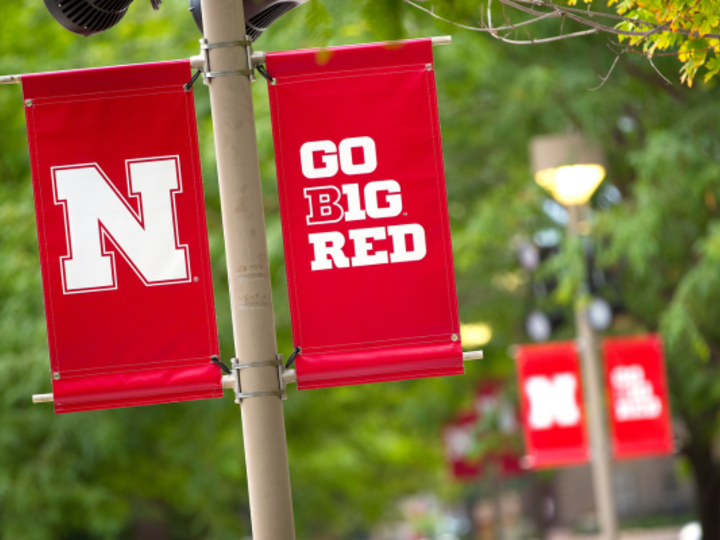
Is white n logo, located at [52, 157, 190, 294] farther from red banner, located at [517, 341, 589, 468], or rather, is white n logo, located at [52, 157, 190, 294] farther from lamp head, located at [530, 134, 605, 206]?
red banner, located at [517, 341, 589, 468]

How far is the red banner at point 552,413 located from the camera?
9812 millimetres

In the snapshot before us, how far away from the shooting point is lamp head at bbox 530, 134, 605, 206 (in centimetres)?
941

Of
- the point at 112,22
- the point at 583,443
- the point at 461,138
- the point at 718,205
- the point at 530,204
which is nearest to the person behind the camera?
the point at 112,22

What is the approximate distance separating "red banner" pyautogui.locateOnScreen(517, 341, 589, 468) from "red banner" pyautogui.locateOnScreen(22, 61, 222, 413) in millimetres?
6605

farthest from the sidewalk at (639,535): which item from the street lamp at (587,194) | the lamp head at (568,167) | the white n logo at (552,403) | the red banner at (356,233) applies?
the red banner at (356,233)

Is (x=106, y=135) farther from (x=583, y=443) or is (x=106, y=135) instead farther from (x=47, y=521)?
(x=47, y=521)

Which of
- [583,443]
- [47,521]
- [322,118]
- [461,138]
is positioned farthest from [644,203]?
[47,521]

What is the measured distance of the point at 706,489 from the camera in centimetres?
1544

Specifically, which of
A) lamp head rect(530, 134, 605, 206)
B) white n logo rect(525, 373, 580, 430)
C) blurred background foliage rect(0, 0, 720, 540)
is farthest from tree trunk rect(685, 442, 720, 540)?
lamp head rect(530, 134, 605, 206)

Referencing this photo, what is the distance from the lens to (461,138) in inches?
546

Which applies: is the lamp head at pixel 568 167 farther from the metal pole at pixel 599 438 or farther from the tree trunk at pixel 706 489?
the tree trunk at pixel 706 489

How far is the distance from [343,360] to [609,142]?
917 centimetres

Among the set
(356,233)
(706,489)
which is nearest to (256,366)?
(356,233)

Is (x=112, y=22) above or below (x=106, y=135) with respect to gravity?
above
